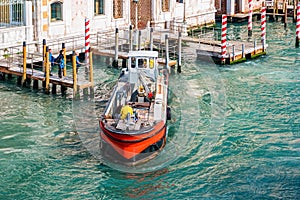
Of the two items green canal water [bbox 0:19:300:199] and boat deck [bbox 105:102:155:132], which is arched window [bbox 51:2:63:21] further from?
boat deck [bbox 105:102:155:132]

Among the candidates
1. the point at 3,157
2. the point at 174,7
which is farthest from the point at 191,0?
the point at 3,157

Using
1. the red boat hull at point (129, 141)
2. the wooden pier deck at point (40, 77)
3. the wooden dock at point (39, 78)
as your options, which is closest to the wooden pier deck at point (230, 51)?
the wooden dock at point (39, 78)

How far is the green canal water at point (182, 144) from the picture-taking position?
15352 mm

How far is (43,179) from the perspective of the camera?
15.8 m

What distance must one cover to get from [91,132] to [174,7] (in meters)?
17.9

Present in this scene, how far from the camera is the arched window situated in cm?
2839

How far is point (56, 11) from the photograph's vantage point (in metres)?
28.6

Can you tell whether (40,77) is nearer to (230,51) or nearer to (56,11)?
(56,11)

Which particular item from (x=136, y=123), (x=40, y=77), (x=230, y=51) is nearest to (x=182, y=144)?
(x=136, y=123)

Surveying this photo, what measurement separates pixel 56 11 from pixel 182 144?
12.3 meters

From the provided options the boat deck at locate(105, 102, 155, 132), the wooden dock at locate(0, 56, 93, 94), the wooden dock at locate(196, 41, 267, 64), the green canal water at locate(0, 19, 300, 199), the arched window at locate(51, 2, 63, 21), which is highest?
the arched window at locate(51, 2, 63, 21)

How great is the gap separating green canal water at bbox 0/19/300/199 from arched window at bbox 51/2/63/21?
11.9 feet

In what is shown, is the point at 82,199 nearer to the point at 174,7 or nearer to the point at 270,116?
the point at 270,116

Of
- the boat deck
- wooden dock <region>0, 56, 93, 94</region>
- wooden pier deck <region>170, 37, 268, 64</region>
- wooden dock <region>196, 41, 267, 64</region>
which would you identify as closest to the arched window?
wooden dock <region>0, 56, 93, 94</region>
